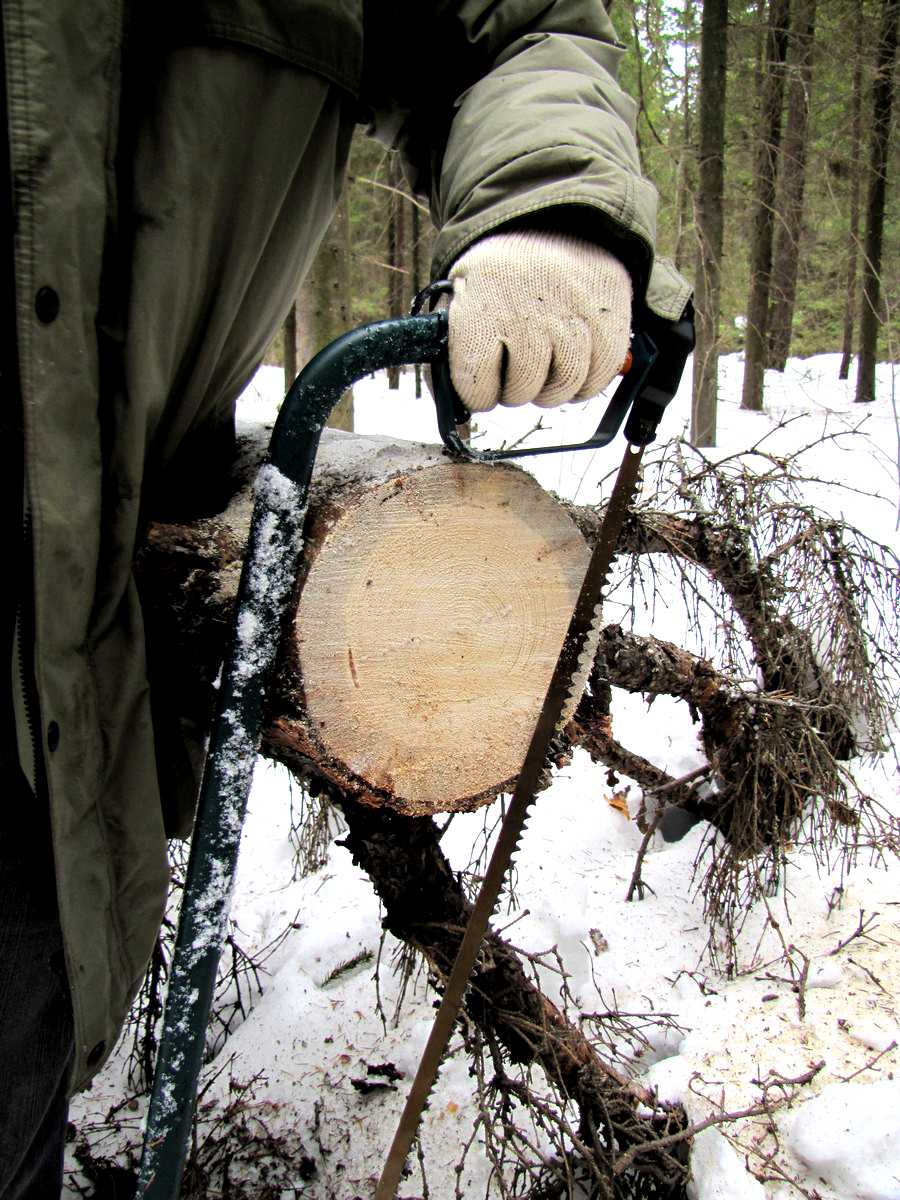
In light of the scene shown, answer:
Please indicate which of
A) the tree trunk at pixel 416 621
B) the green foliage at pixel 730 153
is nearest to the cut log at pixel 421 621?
the tree trunk at pixel 416 621

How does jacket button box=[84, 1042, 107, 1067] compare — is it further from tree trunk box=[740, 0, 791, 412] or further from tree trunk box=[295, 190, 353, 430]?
tree trunk box=[740, 0, 791, 412]

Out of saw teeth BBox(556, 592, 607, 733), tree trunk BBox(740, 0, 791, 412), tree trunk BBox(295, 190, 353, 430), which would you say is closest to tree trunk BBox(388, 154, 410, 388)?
tree trunk BBox(740, 0, 791, 412)

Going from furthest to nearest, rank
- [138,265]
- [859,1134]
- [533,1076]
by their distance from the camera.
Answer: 1. [533,1076]
2. [859,1134]
3. [138,265]

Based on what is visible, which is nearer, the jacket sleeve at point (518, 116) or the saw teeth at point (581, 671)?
the jacket sleeve at point (518, 116)

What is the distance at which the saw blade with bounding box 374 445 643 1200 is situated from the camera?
129 centimetres

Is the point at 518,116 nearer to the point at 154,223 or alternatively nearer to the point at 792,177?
the point at 154,223

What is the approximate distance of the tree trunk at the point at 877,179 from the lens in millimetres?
9617

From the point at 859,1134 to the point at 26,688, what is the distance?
5.91 feet

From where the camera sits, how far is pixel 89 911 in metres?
1.03

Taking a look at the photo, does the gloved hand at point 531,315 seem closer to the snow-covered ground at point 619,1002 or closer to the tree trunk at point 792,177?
the snow-covered ground at point 619,1002

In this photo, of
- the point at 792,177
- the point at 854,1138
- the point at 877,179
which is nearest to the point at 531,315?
the point at 854,1138

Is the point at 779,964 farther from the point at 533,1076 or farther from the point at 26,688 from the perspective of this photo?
the point at 26,688

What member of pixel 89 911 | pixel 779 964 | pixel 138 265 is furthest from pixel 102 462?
pixel 779 964

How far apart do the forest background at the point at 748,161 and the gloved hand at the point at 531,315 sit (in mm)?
3276
